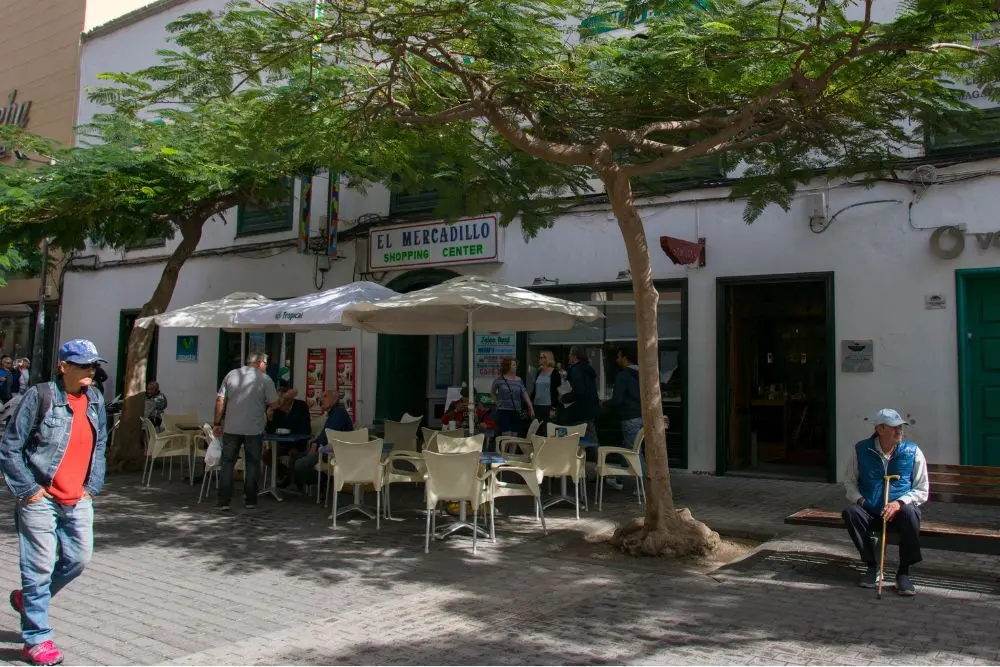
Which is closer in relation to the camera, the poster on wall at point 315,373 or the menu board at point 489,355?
the menu board at point 489,355

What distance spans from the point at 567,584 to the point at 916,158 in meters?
7.12

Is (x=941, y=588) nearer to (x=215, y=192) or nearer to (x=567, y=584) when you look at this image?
(x=567, y=584)

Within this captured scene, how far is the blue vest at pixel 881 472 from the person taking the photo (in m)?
6.00

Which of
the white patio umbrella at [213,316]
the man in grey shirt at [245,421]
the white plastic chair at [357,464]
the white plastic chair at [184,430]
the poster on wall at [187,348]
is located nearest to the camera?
the white plastic chair at [357,464]

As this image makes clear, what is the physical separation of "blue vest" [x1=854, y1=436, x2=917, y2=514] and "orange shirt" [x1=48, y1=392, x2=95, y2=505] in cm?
Answer: 512

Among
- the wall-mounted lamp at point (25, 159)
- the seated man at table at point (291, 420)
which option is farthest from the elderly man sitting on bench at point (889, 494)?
the wall-mounted lamp at point (25, 159)

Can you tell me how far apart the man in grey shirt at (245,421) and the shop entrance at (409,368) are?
5.44 meters

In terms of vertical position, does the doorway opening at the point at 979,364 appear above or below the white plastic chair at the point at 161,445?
above

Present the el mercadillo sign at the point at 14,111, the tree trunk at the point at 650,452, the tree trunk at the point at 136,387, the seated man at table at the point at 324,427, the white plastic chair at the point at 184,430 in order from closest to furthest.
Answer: the tree trunk at the point at 650,452, the seated man at table at the point at 324,427, the white plastic chair at the point at 184,430, the tree trunk at the point at 136,387, the el mercadillo sign at the point at 14,111

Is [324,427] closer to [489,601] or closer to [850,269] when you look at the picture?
[489,601]

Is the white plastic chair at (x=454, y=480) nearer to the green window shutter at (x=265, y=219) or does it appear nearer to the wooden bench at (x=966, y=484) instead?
the wooden bench at (x=966, y=484)

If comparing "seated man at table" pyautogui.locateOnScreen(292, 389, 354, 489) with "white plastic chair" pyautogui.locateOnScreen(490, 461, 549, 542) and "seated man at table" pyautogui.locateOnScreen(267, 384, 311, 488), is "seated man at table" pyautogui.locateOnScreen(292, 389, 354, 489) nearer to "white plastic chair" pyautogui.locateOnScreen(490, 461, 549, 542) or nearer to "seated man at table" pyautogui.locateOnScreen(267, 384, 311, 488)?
"seated man at table" pyautogui.locateOnScreen(267, 384, 311, 488)

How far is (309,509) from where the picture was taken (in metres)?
9.29

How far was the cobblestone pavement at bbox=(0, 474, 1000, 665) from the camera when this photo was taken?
4707mm
